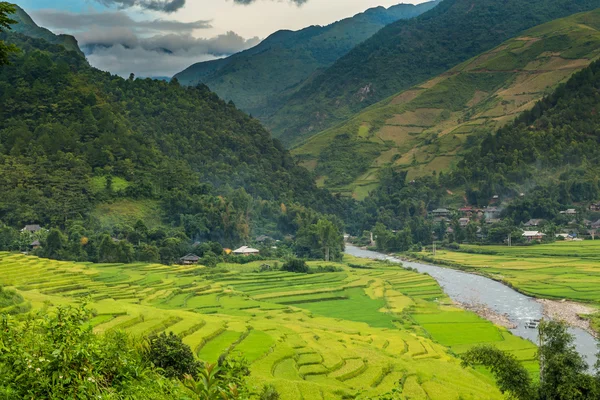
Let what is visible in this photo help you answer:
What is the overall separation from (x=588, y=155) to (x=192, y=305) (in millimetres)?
95783

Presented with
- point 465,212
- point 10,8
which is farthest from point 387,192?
point 10,8

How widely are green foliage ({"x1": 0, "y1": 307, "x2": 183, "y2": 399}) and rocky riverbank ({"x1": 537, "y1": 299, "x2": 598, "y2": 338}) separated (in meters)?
39.0

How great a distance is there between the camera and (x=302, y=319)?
133 feet

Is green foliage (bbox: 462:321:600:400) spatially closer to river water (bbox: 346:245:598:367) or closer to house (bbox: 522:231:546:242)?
river water (bbox: 346:245:598:367)

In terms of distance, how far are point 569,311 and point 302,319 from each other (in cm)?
1999

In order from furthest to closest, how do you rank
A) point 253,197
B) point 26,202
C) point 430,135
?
point 430,135, point 253,197, point 26,202

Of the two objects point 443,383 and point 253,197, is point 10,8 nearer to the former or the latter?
point 443,383

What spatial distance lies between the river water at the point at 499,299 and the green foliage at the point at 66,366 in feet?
100

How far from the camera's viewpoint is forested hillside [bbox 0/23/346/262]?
72.6 meters

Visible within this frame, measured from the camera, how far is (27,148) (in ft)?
263

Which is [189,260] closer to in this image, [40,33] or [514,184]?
[514,184]

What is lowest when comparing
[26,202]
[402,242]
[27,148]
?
[402,242]

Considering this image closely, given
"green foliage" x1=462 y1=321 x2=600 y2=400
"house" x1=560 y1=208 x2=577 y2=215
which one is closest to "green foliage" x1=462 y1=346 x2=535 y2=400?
"green foliage" x1=462 y1=321 x2=600 y2=400

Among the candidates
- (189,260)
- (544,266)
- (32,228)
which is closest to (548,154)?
(544,266)
